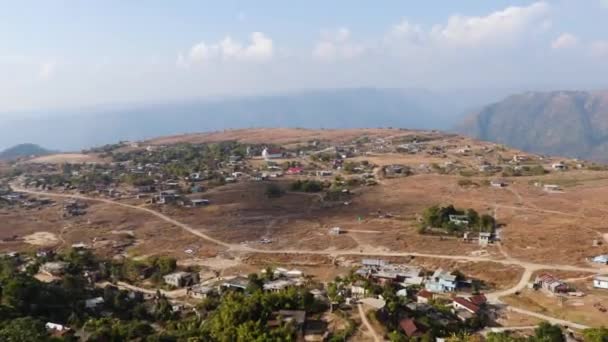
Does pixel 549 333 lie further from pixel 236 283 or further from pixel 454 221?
pixel 454 221

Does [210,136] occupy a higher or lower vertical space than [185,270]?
higher

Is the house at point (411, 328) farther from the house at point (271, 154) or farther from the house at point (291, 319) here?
the house at point (271, 154)

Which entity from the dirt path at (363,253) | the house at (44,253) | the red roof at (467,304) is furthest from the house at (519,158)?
the house at (44,253)

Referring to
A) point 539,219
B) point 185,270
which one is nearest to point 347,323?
point 185,270

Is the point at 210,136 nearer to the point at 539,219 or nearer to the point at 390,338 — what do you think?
the point at 539,219

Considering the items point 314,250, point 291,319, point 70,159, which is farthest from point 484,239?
point 70,159

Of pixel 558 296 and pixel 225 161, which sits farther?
pixel 225 161

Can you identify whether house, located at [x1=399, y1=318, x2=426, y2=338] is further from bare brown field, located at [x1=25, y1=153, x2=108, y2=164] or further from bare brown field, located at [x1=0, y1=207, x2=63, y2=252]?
bare brown field, located at [x1=25, y1=153, x2=108, y2=164]
